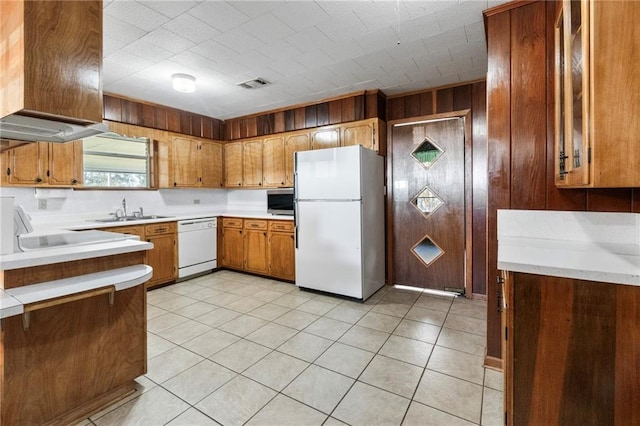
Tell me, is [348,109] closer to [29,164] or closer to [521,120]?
[521,120]

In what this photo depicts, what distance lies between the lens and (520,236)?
200cm

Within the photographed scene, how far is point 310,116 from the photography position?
433 centimetres

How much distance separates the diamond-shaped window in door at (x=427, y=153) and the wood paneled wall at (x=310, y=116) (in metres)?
0.65

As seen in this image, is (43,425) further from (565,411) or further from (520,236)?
(520,236)

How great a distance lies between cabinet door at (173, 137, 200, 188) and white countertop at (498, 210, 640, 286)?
432 centimetres

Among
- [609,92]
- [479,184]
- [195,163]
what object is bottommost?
[479,184]

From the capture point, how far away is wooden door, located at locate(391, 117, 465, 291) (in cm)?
364

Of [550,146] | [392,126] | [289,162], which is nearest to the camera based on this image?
[550,146]

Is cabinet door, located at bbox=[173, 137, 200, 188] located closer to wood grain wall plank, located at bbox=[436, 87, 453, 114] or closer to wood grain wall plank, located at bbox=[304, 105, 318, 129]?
wood grain wall plank, located at bbox=[304, 105, 318, 129]

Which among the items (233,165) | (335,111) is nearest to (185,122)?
(233,165)

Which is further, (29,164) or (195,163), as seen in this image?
(195,163)

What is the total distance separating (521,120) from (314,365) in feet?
7.41

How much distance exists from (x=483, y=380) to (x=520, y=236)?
1004 millimetres

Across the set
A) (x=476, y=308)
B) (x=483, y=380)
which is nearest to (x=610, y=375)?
(x=483, y=380)
